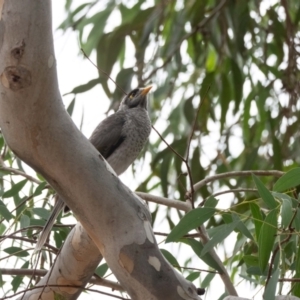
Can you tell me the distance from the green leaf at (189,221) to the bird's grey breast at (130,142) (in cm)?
125

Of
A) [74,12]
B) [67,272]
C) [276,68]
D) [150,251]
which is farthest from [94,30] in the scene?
[150,251]

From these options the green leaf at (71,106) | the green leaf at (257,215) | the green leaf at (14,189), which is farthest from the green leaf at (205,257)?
the green leaf at (71,106)

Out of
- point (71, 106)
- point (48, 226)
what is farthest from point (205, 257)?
point (71, 106)

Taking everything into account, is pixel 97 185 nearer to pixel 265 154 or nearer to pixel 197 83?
pixel 265 154

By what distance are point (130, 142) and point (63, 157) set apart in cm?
169

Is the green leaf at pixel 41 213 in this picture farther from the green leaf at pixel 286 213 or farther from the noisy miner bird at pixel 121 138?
the green leaf at pixel 286 213

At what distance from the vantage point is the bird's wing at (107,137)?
317 cm

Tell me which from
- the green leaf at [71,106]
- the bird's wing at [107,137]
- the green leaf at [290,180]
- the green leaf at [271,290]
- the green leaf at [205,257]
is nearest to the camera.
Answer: the green leaf at [271,290]

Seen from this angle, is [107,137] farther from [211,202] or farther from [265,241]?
[265,241]

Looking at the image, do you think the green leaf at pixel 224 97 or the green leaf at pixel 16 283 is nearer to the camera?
the green leaf at pixel 16 283

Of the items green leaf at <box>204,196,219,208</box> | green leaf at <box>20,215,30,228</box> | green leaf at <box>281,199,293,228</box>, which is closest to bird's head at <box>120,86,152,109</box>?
green leaf at <box>20,215,30,228</box>

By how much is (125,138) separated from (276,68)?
102cm

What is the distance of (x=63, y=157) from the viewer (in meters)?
1.56

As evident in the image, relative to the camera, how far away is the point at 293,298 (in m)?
1.76
